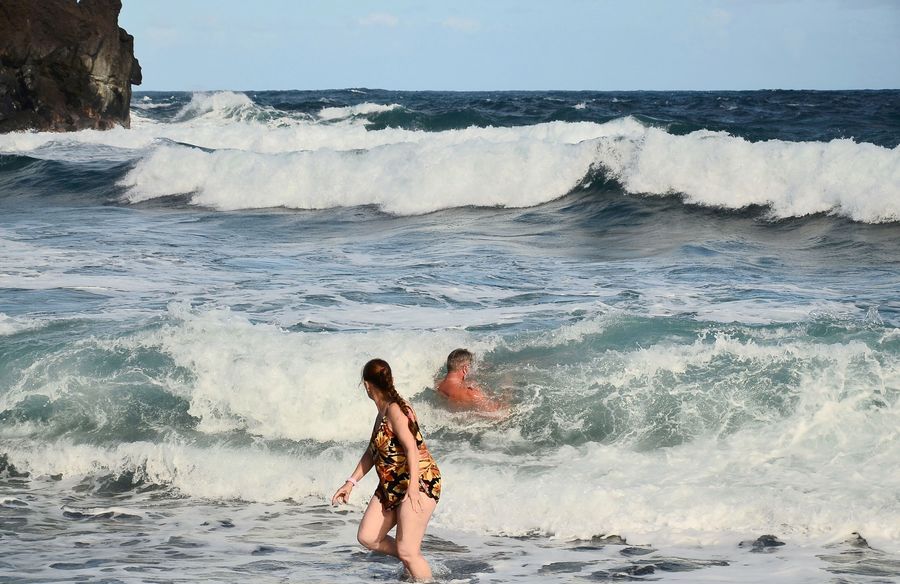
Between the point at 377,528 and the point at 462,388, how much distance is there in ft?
10.1

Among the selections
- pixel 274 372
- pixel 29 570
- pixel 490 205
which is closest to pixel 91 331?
pixel 274 372

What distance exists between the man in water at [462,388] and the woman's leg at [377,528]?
2.90 meters

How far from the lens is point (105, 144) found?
31.2 m

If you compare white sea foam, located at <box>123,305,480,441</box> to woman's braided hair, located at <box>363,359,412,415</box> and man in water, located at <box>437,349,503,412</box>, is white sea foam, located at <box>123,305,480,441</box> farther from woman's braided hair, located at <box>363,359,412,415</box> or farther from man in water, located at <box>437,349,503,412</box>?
woman's braided hair, located at <box>363,359,412,415</box>

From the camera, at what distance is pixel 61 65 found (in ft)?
112

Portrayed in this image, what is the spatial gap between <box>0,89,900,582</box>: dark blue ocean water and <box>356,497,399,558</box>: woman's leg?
0.36 m

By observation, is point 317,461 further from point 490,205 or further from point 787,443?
point 490,205

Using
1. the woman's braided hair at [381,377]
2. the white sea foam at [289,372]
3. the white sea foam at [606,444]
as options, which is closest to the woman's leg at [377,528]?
the woman's braided hair at [381,377]

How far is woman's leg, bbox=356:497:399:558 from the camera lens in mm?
5309

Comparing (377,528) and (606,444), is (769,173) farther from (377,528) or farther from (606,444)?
(377,528)

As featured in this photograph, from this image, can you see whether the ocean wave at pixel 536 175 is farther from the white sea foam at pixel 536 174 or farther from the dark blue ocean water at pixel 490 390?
the dark blue ocean water at pixel 490 390

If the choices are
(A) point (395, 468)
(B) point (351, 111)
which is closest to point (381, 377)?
(A) point (395, 468)

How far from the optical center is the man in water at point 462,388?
826 centimetres

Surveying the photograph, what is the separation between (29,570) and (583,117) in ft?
111
